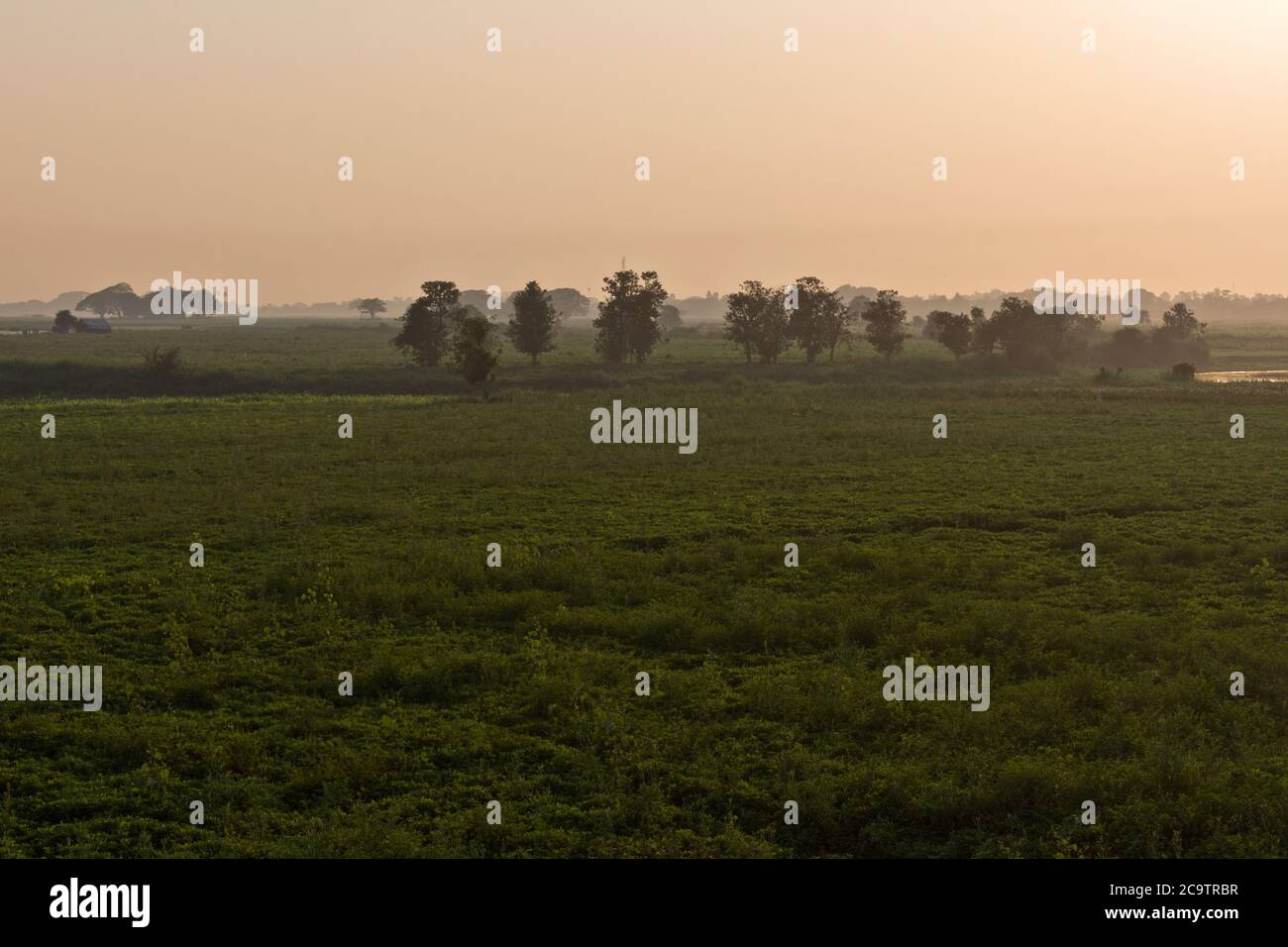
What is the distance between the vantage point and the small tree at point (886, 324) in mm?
98875

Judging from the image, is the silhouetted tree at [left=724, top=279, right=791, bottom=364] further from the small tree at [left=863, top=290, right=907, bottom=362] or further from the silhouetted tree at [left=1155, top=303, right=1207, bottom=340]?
the silhouetted tree at [left=1155, top=303, right=1207, bottom=340]

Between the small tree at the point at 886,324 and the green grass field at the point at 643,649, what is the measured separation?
6256 centimetres

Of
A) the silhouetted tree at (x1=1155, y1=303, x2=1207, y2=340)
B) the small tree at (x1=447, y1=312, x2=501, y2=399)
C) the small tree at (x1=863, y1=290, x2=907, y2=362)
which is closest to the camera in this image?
the small tree at (x1=447, y1=312, x2=501, y2=399)

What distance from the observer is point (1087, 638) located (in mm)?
16750

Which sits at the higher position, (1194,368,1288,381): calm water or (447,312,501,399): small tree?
(447,312,501,399): small tree

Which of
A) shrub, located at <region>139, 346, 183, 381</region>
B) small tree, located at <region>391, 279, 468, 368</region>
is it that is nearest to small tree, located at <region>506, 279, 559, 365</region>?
small tree, located at <region>391, 279, 468, 368</region>

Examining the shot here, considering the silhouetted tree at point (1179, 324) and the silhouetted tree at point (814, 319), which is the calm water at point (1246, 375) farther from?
the silhouetted tree at point (814, 319)

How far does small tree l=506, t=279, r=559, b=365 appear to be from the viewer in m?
93.0

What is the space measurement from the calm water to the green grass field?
170ft

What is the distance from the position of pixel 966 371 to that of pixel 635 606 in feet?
251
